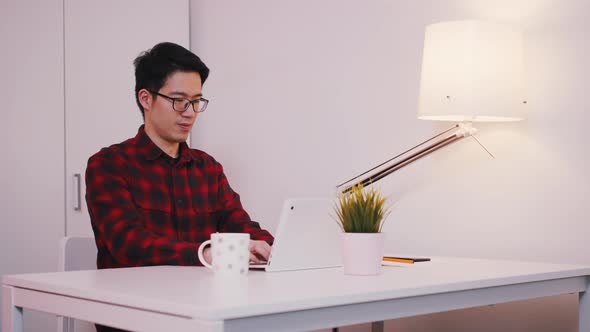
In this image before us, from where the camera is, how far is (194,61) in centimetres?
238

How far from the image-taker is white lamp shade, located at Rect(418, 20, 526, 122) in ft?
6.94

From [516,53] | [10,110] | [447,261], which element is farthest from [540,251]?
Answer: [10,110]

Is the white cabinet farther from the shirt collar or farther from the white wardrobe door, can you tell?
the shirt collar

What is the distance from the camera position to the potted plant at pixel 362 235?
1535mm

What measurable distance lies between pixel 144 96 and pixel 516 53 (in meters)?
1.12

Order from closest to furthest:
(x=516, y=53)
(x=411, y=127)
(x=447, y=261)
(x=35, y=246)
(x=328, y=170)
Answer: (x=447, y=261) → (x=516, y=53) → (x=411, y=127) → (x=328, y=170) → (x=35, y=246)

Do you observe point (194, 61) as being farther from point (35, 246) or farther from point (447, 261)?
point (35, 246)

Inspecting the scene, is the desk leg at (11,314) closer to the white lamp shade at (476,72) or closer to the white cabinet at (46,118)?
the white lamp shade at (476,72)

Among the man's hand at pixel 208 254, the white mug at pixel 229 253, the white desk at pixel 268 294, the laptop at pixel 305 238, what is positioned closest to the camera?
the white desk at pixel 268 294

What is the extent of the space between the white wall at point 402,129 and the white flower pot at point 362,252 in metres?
0.90

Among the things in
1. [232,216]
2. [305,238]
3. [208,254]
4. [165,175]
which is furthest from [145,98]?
[305,238]

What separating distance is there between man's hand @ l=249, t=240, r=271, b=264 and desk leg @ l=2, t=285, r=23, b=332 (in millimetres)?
533

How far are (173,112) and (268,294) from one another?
1209 mm

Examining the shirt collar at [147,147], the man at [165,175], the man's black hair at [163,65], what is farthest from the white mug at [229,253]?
the man's black hair at [163,65]
